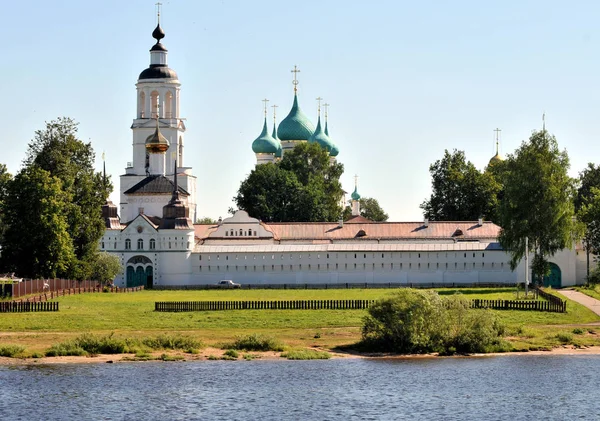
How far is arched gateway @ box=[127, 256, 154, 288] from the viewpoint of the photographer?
8469cm

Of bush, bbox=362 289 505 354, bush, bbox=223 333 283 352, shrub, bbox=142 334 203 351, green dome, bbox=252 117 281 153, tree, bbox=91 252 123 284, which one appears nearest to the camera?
bush, bbox=362 289 505 354

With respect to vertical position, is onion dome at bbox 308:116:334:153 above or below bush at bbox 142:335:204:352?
above

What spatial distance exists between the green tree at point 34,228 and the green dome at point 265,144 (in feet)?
191

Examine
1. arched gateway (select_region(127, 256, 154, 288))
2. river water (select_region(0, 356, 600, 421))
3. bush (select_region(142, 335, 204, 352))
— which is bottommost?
river water (select_region(0, 356, 600, 421))

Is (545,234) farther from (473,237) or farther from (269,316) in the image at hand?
(269,316)

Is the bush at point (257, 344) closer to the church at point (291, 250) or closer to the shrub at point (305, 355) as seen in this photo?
the shrub at point (305, 355)

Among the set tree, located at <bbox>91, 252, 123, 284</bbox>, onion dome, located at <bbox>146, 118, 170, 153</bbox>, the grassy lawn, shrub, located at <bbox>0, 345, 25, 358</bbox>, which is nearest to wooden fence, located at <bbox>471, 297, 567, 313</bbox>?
the grassy lawn

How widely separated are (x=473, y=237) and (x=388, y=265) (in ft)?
24.8

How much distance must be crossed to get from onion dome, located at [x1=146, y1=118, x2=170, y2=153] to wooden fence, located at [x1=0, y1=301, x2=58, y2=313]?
125ft

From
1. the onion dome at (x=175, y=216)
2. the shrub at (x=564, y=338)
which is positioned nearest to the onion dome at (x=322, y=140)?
the onion dome at (x=175, y=216)

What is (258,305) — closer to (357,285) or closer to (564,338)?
(564,338)

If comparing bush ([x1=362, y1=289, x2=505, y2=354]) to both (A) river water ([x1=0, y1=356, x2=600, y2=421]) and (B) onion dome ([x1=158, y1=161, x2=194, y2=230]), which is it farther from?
(B) onion dome ([x1=158, y1=161, x2=194, y2=230])

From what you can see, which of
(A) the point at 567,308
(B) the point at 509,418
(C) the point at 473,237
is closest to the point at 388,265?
(C) the point at 473,237

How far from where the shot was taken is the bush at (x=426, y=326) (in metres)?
47.7
